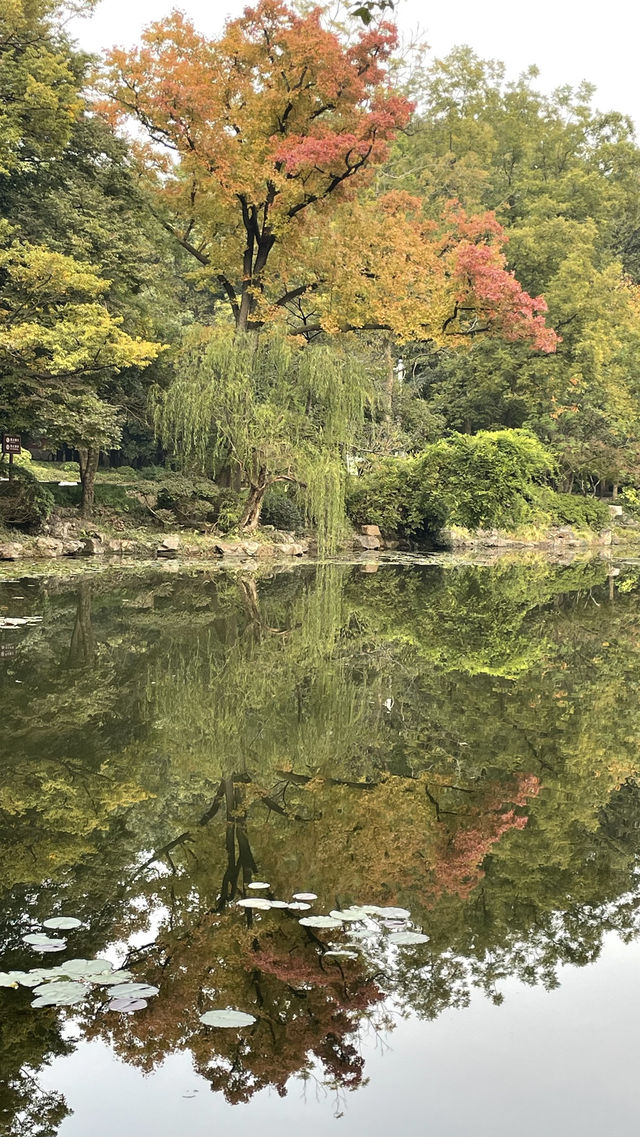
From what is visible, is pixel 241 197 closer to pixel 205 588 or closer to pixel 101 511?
pixel 101 511

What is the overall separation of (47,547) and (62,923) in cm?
1359

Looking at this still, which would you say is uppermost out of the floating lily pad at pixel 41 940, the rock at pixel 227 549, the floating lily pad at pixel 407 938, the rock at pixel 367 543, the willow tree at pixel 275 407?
the willow tree at pixel 275 407

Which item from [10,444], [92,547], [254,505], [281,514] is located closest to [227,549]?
[254,505]

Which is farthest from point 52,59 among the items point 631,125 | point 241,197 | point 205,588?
point 631,125

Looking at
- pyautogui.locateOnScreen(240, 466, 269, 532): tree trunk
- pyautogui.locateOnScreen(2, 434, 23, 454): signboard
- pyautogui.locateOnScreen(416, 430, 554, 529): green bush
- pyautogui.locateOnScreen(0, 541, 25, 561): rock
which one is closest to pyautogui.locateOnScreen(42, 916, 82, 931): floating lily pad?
pyautogui.locateOnScreen(0, 541, 25, 561): rock

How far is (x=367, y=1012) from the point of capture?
103 inches

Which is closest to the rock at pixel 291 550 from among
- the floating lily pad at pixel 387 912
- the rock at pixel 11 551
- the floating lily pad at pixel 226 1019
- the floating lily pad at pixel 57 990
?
the rock at pixel 11 551

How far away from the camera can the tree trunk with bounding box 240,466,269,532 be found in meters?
18.6

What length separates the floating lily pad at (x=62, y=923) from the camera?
3.01 m

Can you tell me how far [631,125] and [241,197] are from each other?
26305 millimetres

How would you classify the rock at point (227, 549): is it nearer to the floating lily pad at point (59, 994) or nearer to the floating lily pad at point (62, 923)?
the floating lily pad at point (62, 923)

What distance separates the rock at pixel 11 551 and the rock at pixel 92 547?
4.98ft

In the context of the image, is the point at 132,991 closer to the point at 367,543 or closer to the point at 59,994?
the point at 59,994

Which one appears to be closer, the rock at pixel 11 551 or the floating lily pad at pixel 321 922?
the floating lily pad at pixel 321 922
